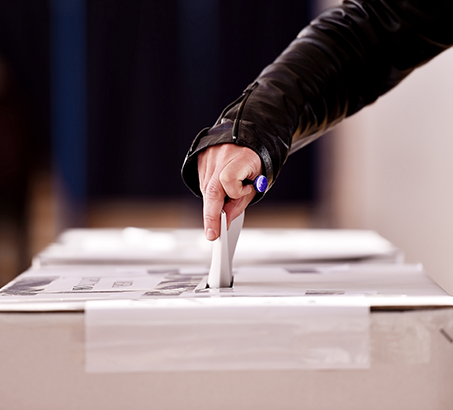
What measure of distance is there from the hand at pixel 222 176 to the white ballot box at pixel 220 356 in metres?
0.13

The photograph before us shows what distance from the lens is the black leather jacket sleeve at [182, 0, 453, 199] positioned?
2.43ft

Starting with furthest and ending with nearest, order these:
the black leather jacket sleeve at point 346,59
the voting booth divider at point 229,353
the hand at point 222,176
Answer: the black leather jacket sleeve at point 346,59 → the hand at point 222,176 → the voting booth divider at point 229,353

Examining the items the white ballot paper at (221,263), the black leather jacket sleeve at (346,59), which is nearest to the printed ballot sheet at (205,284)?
the white ballot paper at (221,263)

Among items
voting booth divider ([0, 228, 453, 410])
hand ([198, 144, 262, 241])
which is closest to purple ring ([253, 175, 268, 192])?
hand ([198, 144, 262, 241])

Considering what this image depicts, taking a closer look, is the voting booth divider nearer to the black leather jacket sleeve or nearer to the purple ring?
the purple ring

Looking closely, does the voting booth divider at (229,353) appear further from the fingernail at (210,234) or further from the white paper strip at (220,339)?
the fingernail at (210,234)

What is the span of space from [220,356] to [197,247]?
1.55ft

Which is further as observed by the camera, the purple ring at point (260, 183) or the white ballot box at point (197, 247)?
the white ballot box at point (197, 247)

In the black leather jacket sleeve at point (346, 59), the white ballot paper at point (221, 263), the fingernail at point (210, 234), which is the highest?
the black leather jacket sleeve at point (346, 59)

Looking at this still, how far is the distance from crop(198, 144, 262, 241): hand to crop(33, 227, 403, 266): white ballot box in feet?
0.73

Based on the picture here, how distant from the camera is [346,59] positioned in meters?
0.82

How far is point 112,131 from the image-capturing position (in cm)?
367

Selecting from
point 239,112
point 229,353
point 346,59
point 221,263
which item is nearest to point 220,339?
point 229,353

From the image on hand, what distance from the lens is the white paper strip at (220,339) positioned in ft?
1.66
